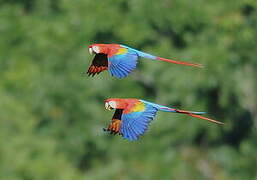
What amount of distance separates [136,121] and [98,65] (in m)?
0.50

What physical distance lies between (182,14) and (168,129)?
85.5 inches

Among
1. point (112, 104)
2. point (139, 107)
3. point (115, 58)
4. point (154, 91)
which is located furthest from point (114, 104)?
point (154, 91)

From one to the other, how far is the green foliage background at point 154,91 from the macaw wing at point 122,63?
14.7 m

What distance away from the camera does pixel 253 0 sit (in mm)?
20719

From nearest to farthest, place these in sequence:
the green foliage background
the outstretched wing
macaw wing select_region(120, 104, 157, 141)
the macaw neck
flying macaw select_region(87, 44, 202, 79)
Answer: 1. macaw wing select_region(120, 104, 157, 141)
2. flying macaw select_region(87, 44, 202, 79)
3. the macaw neck
4. the outstretched wing
5. the green foliage background

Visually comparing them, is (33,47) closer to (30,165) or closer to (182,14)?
(182,14)

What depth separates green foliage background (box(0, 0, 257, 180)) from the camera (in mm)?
22500

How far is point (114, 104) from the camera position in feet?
21.5

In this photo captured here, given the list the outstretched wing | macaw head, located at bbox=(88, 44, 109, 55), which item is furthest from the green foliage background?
macaw head, located at bbox=(88, 44, 109, 55)

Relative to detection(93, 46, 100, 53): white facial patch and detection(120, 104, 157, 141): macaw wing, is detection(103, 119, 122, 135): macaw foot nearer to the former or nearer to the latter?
detection(120, 104, 157, 141): macaw wing

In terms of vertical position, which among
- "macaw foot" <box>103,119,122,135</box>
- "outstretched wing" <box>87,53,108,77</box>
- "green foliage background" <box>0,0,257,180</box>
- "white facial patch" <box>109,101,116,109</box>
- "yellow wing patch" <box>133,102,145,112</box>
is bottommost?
"green foliage background" <box>0,0,257,180</box>

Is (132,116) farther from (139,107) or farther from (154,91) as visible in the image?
(154,91)

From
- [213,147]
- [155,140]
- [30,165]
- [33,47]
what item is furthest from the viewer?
[33,47]

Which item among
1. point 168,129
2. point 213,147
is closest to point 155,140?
point 168,129
